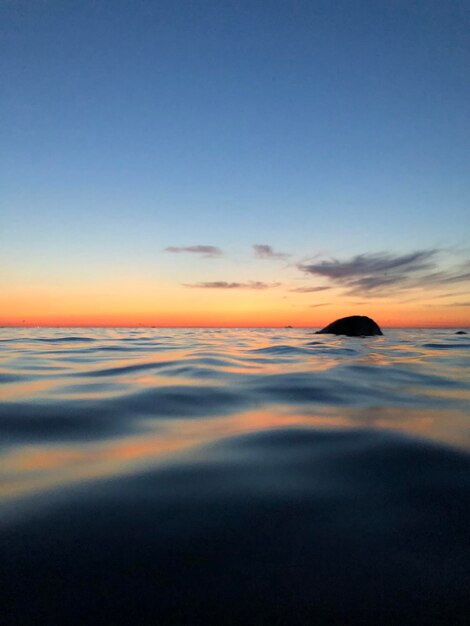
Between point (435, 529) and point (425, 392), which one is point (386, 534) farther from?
point (425, 392)

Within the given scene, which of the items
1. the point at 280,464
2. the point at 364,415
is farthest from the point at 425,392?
the point at 280,464

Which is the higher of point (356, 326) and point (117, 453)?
point (356, 326)

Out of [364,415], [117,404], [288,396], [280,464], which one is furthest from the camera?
[288,396]

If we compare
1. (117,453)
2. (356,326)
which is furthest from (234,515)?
(356,326)

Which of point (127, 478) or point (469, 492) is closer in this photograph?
point (469, 492)

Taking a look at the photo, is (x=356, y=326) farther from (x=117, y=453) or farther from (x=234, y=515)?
(x=234, y=515)

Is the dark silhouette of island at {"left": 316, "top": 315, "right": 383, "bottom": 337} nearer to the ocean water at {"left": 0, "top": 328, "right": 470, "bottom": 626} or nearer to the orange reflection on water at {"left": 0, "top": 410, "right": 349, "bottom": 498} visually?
the ocean water at {"left": 0, "top": 328, "right": 470, "bottom": 626}

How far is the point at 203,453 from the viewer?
7.28ft

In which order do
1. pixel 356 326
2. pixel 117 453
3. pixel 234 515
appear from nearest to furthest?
pixel 234 515 → pixel 117 453 → pixel 356 326

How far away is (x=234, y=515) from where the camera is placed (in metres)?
1.48

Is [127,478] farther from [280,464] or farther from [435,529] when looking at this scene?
[435,529]

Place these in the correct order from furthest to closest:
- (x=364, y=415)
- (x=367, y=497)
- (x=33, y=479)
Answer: (x=364, y=415) → (x=33, y=479) → (x=367, y=497)

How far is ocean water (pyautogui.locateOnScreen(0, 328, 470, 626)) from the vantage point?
1003 mm

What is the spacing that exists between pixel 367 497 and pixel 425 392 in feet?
10.3
